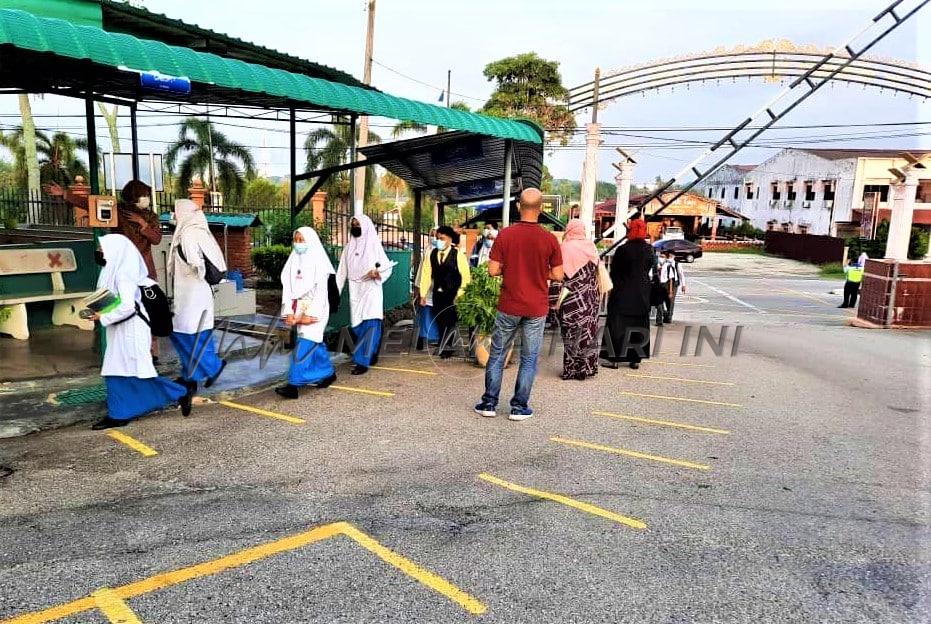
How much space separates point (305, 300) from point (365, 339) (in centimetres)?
137

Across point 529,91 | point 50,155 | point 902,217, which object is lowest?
point 902,217

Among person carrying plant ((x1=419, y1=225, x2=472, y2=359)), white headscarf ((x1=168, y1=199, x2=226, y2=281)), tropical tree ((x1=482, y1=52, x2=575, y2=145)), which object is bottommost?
person carrying plant ((x1=419, y1=225, x2=472, y2=359))

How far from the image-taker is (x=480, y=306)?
7.74 m

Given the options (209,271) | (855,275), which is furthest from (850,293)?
(209,271)

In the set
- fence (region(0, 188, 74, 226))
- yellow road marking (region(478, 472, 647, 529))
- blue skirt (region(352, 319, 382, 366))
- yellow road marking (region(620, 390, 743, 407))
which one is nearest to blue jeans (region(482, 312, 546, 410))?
yellow road marking (region(478, 472, 647, 529))

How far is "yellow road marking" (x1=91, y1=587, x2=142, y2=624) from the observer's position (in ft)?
9.18

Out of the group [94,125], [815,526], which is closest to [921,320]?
[815,526]

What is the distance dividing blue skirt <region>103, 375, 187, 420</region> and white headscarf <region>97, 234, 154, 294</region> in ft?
2.41

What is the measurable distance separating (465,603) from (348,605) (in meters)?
0.52

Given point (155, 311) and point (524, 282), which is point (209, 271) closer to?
point (155, 311)

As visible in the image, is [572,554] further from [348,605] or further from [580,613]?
[348,605]

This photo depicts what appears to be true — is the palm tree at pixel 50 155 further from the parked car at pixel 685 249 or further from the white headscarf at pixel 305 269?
the parked car at pixel 685 249

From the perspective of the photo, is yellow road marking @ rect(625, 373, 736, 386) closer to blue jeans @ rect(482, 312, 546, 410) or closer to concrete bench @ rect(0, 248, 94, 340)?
blue jeans @ rect(482, 312, 546, 410)

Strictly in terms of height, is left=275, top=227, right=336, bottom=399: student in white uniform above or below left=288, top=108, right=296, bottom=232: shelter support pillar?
below
